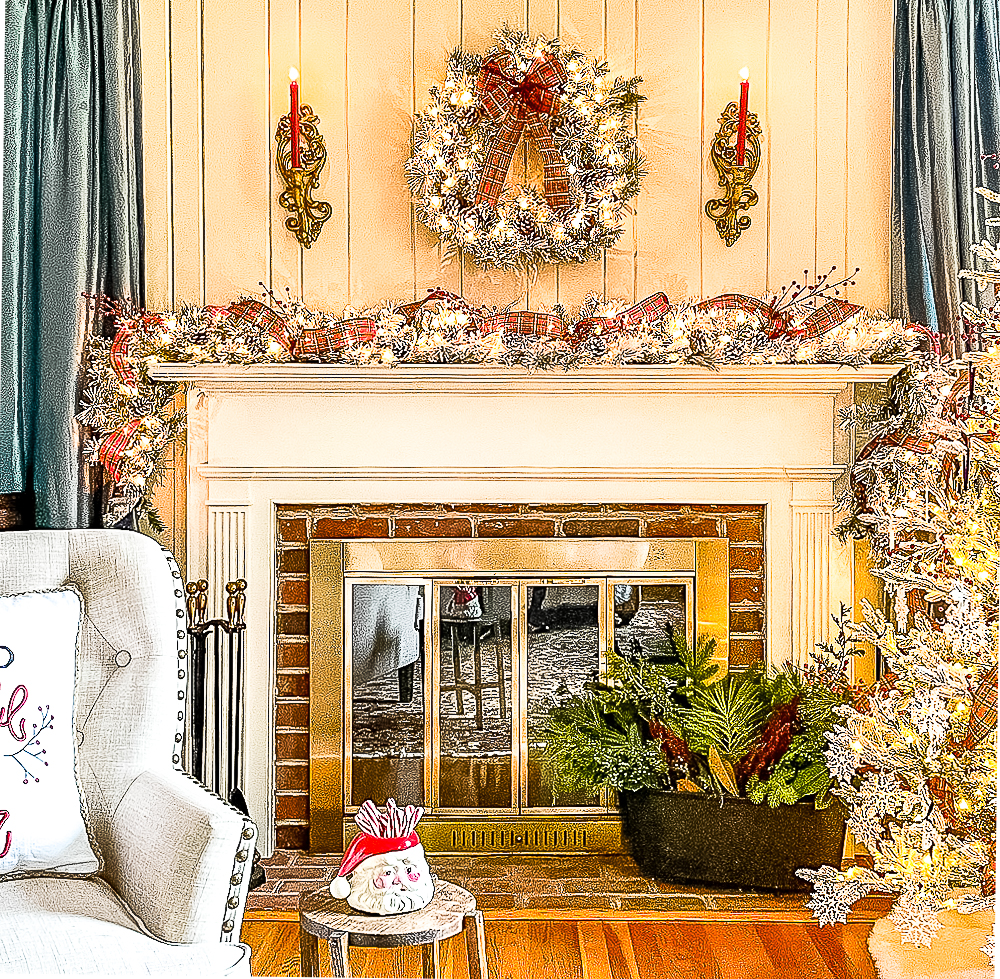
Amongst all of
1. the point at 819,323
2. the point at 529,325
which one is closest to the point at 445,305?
the point at 529,325

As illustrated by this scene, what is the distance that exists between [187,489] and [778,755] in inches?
73.7

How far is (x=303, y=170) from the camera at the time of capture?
301 centimetres

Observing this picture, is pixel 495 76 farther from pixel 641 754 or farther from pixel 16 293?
pixel 641 754

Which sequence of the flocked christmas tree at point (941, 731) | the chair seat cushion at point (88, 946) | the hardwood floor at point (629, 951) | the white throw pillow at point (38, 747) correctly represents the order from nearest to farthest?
the chair seat cushion at point (88, 946) < the white throw pillow at point (38, 747) < the flocked christmas tree at point (941, 731) < the hardwood floor at point (629, 951)

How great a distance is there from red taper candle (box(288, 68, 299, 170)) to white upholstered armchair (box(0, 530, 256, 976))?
1.43 m

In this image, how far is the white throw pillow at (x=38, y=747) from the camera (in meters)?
1.81

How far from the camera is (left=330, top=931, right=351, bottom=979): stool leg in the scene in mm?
1837

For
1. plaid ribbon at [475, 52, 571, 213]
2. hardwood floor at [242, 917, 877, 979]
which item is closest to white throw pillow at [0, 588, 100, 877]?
hardwood floor at [242, 917, 877, 979]

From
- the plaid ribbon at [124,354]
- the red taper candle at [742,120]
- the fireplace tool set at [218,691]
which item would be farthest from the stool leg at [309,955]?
the red taper candle at [742,120]

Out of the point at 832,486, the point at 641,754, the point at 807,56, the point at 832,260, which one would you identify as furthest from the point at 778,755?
the point at 807,56

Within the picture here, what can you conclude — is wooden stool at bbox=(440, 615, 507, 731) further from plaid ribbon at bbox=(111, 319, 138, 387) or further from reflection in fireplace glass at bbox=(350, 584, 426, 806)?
plaid ribbon at bbox=(111, 319, 138, 387)

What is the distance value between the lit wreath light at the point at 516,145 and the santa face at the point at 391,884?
5.80ft

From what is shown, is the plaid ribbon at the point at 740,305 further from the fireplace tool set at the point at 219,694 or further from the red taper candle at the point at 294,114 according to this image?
the fireplace tool set at the point at 219,694

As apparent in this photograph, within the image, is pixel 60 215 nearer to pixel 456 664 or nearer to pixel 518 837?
pixel 456 664
